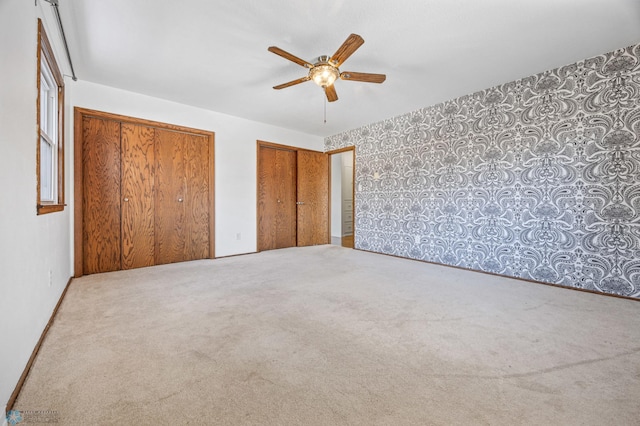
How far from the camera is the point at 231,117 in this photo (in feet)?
14.8

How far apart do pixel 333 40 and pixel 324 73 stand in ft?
0.93

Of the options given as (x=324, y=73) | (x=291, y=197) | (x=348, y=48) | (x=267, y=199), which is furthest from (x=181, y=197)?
(x=348, y=48)

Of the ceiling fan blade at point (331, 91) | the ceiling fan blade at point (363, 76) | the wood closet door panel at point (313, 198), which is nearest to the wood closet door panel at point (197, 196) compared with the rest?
the wood closet door panel at point (313, 198)

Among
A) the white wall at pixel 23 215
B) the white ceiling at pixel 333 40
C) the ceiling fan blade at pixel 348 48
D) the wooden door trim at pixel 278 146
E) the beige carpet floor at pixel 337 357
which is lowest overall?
the beige carpet floor at pixel 337 357

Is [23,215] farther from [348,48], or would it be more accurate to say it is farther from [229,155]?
[229,155]

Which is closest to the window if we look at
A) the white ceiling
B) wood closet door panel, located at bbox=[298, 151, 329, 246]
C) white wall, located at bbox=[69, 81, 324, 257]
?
the white ceiling

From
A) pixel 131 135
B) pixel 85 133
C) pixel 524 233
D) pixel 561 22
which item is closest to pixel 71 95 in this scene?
pixel 85 133

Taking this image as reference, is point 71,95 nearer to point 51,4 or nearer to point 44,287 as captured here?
point 51,4

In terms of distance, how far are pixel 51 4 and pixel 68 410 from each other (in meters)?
2.78

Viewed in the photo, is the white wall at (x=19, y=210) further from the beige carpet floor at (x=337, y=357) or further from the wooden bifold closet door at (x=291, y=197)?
the wooden bifold closet door at (x=291, y=197)

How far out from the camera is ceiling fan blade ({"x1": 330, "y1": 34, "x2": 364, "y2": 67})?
200 centimetres

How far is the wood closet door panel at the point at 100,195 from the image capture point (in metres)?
3.30

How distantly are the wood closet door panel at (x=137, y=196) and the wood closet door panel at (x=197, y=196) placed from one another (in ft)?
1.58

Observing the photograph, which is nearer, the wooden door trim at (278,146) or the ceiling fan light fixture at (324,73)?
the ceiling fan light fixture at (324,73)
